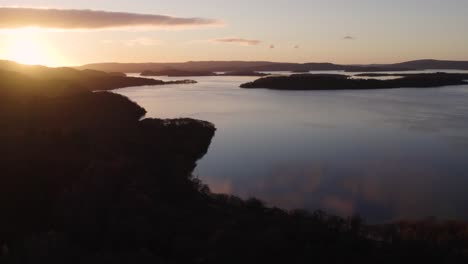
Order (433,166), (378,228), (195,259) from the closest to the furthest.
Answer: (195,259)
(378,228)
(433,166)

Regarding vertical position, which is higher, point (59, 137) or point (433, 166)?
point (59, 137)

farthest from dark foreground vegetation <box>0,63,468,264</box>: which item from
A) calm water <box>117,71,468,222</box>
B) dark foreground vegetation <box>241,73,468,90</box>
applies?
dark foreground vegetation <box>241,73,468,90</box>

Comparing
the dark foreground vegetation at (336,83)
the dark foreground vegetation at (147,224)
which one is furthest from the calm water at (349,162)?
the dark foreground vegetation at (336,83)

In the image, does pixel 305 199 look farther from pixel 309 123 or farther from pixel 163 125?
pixel 309 123

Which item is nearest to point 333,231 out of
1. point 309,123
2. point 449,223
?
point 449,223

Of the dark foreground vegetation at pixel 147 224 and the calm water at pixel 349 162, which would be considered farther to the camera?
the calm water at pixel 349 162

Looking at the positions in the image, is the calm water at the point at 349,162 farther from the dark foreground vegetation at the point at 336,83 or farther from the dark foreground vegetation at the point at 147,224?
the dark foreground vegetation at the point at 336,83

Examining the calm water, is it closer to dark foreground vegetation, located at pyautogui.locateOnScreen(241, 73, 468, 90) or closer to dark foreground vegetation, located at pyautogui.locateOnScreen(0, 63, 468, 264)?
dark foreground vegetation, located at pyautogui.locateOnScreen(0, 63, 468, 264)

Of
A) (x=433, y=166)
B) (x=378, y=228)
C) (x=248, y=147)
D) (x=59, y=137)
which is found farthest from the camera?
(x=248, y=147)
